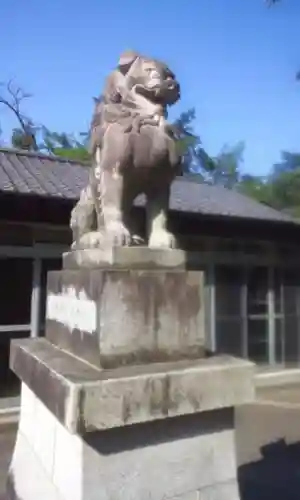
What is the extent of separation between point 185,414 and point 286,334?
755 centimetres

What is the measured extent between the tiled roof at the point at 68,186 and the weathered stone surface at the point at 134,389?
154 inches

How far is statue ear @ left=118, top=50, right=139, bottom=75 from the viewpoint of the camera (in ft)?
7.52

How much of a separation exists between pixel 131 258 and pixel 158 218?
13.6 inches

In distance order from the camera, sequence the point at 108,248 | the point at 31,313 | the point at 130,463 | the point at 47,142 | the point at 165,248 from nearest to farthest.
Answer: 1. the point at 130,463
2. the point at 108,248
3. the point at 165,248
4. the point at 31,313
5. the point at 47,142

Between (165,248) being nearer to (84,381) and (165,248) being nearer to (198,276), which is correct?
(198,276)

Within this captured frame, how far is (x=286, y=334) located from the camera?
Answer: 29.1 feet

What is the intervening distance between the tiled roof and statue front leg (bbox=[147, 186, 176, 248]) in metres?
3.48

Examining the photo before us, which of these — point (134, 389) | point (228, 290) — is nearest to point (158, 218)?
point (134, 389)

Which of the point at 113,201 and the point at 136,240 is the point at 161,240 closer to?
the point at 136,240

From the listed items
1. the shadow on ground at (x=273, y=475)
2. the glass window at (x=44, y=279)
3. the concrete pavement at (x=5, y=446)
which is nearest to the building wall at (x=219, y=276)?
the glass window at (x=44, y=279)

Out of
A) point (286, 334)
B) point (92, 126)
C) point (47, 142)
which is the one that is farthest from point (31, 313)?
point (47, 142)

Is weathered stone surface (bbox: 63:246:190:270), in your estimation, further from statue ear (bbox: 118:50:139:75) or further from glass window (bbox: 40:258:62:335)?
glass window (bbox: 40:258:62:335)

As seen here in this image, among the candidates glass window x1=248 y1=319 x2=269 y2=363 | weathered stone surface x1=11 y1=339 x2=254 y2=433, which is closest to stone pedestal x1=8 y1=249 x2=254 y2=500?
weathered stone surface x1=11 y1=339 x2=254 y2=433

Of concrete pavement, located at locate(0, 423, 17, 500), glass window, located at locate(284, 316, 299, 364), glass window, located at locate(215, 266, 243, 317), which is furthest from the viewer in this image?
glass window, located at locate(284, 316, 299, 364)
